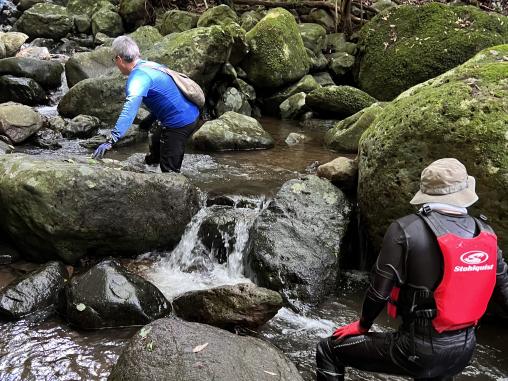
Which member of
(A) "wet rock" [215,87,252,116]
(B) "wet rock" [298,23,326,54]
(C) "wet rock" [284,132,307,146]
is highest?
(B) "wet rock" [298,23,326,54]

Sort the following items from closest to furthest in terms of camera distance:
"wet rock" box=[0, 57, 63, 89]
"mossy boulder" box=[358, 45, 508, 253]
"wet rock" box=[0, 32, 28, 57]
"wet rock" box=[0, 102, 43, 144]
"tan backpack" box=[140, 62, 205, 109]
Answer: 1. "mossy boulder" box=[358, 45, 508, 253]
2. "tan backpack" box=[140, 62, 205, 109]
3. "wet rock" box=[0, 102, 43, 144]
4. "wet rock" box=[0, 57, 63, 89]
5. "wet rock" box=[0, 32, 28, 57]

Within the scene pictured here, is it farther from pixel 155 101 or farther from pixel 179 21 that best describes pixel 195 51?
pixel 179 21

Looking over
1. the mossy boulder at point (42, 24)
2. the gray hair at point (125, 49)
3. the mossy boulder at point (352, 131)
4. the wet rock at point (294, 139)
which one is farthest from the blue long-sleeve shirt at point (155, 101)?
the mossy boulder at point (42, 24)

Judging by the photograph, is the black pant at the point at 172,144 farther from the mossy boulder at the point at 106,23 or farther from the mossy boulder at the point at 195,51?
the mossy boulder at the point at 106,23

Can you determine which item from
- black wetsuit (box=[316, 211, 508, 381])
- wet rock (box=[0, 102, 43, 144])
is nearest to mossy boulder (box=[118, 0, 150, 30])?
wet rock (box=[0, 102, 43, 144])

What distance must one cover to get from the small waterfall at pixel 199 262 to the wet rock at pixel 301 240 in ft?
0.85

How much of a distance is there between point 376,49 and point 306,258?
9276mm

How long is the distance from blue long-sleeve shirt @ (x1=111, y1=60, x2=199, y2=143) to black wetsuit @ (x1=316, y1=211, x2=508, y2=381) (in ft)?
11.2

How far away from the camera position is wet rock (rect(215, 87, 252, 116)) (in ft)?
39.8

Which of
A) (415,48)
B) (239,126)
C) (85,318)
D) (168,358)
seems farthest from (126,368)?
(415,48)

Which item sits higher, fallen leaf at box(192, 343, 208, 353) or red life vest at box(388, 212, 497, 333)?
red life vest at box(388, 212, 497, 333)

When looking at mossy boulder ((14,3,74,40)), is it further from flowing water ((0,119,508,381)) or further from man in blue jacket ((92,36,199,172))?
man in blue jacket ((92,36,199,172))

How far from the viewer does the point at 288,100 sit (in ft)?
42.0

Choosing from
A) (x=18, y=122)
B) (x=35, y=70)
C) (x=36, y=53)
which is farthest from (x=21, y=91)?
(x=36, y=53)
